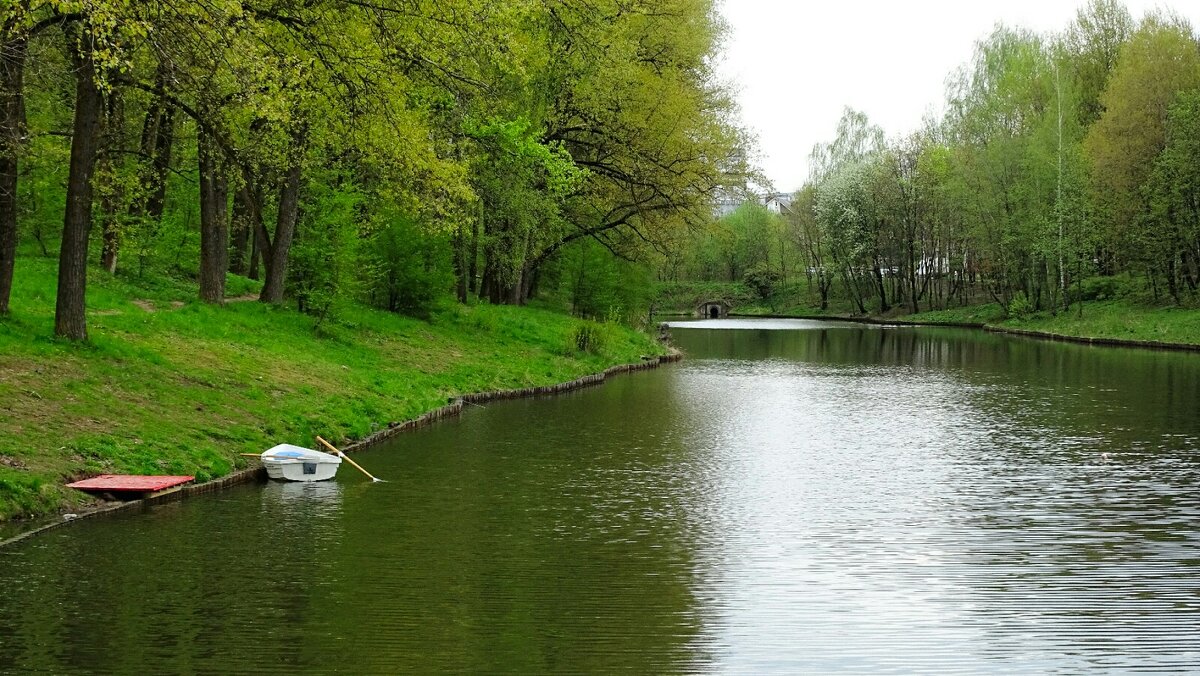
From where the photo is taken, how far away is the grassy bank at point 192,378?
1487 cm

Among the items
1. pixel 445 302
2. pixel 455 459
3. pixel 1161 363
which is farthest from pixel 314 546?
pixel 1161 363

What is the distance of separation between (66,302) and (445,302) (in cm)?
1787

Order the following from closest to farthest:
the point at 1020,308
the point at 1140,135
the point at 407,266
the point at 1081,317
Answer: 1. the point at 407,266
2. the point at 1140,135
3. the point at 1081,317
4. the point at 1020,308

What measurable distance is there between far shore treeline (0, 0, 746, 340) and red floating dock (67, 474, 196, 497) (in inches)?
192

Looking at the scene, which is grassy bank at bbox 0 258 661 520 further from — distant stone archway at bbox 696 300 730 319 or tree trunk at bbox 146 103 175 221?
distant stone archway at bbox 696 300 730 319

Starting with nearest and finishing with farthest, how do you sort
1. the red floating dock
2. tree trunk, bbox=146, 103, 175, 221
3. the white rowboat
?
the red floating dock
the white rowboat
tree trunk, bbox=146, 103, 175, 221

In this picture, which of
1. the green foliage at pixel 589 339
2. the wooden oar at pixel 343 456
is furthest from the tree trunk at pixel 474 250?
the wooden oar at pixel 343 456

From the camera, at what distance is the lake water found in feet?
30.6

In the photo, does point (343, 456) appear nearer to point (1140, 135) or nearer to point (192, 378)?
point (192, 378)

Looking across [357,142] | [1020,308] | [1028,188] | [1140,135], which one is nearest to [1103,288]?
[1020,308]

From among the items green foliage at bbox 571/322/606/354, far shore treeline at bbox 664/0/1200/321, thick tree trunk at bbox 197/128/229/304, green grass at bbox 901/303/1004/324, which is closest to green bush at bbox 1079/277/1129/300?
far shore treeline at bbox 664/0/1200/321

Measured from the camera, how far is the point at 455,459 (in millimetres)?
19234

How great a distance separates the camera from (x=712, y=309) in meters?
107

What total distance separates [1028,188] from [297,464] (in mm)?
58228
